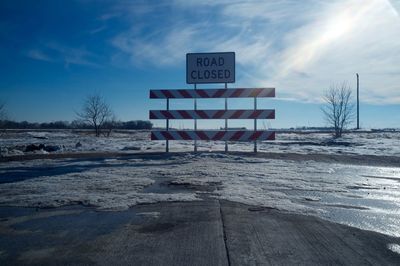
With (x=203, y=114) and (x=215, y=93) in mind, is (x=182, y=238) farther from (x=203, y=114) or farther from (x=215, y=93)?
(x=215, y=93)

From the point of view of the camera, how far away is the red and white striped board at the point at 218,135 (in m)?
13.8

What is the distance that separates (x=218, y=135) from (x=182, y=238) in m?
9.69

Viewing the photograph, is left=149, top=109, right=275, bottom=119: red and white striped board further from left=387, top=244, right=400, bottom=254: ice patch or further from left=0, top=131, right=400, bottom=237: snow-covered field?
left=387, top=244, right=400, bottom=254: ice patch

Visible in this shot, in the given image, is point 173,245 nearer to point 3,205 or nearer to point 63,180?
point 3,205

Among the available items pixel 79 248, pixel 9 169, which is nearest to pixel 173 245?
pixel 79 248

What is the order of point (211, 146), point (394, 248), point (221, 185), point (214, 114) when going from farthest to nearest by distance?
point (211, 146) → point (214, 114) → point (221, 185) → point (394, 248)

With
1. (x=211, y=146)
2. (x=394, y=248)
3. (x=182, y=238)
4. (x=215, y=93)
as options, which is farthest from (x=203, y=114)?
(x=394, y=248)

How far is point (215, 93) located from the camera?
14.4m

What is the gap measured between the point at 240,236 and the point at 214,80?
11.0 meters

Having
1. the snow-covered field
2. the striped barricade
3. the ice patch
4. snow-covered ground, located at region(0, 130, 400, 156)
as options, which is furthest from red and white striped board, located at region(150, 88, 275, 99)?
the ice patch

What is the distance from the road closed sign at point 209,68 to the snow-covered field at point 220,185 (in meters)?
4.21

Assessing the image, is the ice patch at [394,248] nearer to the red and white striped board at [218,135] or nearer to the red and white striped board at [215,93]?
the red and white striped board at [218,135]

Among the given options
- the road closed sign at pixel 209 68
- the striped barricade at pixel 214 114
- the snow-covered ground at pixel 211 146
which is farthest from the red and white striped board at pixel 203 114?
the snow-covered ground at pixel 211 146

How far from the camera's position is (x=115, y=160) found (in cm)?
1248
